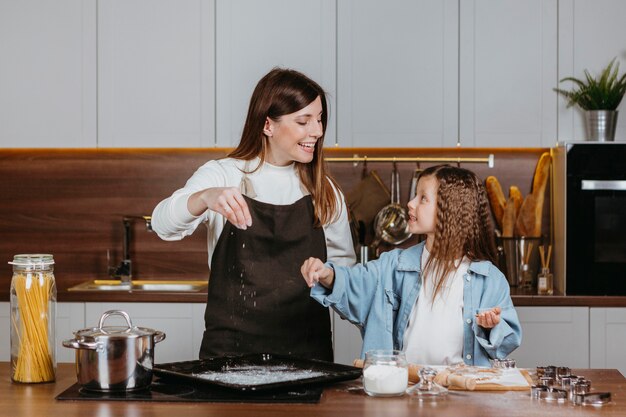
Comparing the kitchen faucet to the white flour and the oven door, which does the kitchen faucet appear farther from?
the white flour

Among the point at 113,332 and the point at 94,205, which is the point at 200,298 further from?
the point at 113,332

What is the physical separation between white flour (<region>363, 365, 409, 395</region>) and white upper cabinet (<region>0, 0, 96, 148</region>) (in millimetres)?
2393

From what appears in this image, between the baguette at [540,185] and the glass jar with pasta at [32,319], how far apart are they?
8.10ft

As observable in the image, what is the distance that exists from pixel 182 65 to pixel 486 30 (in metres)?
1.28

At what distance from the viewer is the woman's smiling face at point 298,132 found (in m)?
2.43

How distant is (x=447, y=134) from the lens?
3764 mm

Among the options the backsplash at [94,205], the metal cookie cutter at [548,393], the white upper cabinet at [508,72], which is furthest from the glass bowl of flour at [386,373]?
the backsplash at [94,205]

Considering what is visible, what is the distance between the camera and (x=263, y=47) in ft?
12.4

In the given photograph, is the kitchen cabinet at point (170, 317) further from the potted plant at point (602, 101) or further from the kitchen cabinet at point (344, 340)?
the potted plant at point (602, 101)

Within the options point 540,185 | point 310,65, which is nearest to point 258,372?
point 310,65

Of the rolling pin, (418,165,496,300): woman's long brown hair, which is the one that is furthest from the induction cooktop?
(418,165,496,300): woman's long brown hair

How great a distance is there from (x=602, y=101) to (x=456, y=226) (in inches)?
62.0

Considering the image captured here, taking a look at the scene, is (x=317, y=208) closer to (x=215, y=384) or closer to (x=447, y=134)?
(x=215, y=384)

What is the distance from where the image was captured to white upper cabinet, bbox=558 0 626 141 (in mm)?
3707
